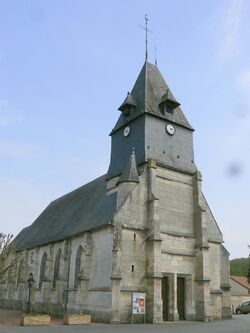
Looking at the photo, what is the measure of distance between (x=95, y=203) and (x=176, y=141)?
7.62 meters

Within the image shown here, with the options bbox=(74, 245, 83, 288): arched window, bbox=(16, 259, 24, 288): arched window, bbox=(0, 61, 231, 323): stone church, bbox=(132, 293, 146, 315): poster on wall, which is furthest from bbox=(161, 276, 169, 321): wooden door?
bbox=(16, 259, 24, 288): arched window

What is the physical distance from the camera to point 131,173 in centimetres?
2386

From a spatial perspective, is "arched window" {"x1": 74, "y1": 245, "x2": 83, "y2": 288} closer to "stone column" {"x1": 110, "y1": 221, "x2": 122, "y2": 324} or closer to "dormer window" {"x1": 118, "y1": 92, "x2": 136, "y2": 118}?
"stone column" {"x1": 110, "y1": 221, "x2": 122, "y2": 324}

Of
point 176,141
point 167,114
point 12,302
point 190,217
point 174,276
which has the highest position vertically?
point 167,114

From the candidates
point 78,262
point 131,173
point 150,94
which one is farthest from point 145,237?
point 150,94

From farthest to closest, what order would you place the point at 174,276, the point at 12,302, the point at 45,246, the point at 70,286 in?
the point at 12,302 → the point at 45,246 → the point at 70,286 → the point at 174,276

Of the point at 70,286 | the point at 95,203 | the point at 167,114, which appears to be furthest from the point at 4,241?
the point at 167,114

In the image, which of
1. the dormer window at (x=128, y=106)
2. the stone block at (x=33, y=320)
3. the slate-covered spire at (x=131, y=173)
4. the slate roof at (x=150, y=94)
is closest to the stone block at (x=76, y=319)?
the stone block at (x=33, y=320)

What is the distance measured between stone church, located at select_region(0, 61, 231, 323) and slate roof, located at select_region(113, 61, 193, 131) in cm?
10

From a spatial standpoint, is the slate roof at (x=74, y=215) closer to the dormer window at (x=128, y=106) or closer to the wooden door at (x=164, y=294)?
the wooden door at (x=164, y=294)

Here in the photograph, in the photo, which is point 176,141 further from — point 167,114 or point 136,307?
point 136,307

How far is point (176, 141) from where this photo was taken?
2730 cm

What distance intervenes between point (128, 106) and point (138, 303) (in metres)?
14.0

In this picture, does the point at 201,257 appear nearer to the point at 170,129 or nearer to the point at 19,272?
the point at 170,129
